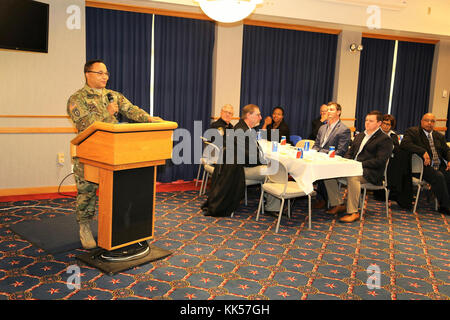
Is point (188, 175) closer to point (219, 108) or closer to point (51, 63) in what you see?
point (219, 108)

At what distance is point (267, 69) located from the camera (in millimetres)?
7871

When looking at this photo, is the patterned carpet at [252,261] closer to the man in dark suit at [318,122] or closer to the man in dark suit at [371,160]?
the man in dark suit at [371,160]

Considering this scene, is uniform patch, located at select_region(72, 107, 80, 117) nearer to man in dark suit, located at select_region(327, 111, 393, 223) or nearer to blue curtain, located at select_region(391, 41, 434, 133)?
man in dark suit, located at select_region(327, 111, 393, 223)

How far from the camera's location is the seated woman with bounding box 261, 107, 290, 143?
24.3 feet

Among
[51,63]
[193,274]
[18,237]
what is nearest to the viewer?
[193,274]

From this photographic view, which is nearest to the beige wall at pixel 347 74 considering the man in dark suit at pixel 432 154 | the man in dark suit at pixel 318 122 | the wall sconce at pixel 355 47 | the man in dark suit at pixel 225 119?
the wall sconce at pixel 355 47

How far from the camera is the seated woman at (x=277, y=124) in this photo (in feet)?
24.3

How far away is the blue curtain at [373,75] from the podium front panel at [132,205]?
6206mm

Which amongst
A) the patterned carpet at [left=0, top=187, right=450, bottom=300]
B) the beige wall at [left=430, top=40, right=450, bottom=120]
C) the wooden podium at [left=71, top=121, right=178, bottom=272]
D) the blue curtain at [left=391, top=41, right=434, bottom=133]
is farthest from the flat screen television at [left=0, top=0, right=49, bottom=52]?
the beige wall at [left=430, top=40, right=450, bottom=120]

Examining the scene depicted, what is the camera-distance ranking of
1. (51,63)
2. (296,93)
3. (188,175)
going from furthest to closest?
(296,93) → (188,175) → (51,63)

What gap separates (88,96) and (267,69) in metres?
4.78

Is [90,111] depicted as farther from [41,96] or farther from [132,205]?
[41,96]
